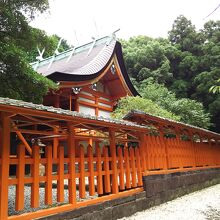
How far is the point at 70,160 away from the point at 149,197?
3198 mm

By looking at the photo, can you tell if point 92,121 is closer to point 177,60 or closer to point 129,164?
point 129,164

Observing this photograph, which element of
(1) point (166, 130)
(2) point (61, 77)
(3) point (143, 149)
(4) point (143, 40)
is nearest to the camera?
(3) point (143, 149)

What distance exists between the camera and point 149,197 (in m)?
7.43

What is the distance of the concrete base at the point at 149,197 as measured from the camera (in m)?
5.21

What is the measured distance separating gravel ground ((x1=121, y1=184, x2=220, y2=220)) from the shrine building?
21.2 ft

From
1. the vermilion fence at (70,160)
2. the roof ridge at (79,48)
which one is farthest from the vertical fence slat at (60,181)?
the roof ridge at (79,48)

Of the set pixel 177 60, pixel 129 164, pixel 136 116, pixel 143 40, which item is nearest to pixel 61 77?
pixel 136 116

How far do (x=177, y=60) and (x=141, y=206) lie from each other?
25511 millimetres

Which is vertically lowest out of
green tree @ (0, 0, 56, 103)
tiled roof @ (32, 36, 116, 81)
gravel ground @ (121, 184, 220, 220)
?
gravel ground @ (121, 184, 220, 220)

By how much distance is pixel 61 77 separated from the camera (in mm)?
11461

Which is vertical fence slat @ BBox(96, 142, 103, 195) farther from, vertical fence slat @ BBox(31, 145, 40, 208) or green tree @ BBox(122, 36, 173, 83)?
green tree @ BBox(122, 36, 173, 83)

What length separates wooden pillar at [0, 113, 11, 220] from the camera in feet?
12.7

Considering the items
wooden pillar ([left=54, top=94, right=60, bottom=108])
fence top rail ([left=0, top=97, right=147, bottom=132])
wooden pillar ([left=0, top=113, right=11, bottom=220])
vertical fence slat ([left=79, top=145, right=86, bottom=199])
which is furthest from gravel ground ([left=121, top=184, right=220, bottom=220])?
wooden pillar ([left=54, top=94, right=60, bottom=108])

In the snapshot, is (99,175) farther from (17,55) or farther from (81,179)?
(17,55)
